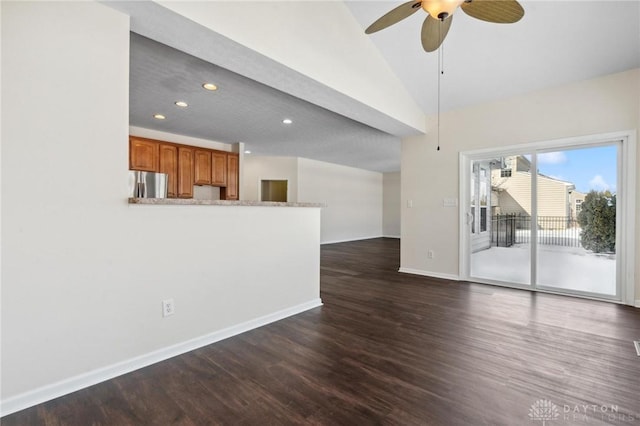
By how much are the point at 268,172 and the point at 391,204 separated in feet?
16.9

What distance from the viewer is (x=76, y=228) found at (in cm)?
169

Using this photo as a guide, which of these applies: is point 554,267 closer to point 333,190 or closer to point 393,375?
point 393,375

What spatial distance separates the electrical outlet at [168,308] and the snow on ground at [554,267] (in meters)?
4.06

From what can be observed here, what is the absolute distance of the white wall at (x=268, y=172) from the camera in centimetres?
828

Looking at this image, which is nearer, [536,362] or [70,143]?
[70,143]

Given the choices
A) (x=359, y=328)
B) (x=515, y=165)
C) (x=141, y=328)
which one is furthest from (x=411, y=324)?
(x=515, y=165)

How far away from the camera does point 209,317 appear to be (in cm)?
234

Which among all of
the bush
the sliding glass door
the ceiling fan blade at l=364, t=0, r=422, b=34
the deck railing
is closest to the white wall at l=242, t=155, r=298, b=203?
the sliding glass door

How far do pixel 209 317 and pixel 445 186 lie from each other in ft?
12.5

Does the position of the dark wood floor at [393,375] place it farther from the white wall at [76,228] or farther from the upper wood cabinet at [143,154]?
the upper wood cabinet at [143,154]

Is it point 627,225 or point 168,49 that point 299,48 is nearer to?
point 168,49

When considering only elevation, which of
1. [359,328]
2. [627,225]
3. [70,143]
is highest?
[70,143]

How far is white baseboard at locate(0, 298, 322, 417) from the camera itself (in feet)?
5.06

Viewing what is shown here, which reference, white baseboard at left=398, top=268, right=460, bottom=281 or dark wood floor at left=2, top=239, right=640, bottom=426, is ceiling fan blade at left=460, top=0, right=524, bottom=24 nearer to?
dark wood floor at left=2, top=239, right=640, bottom=426
